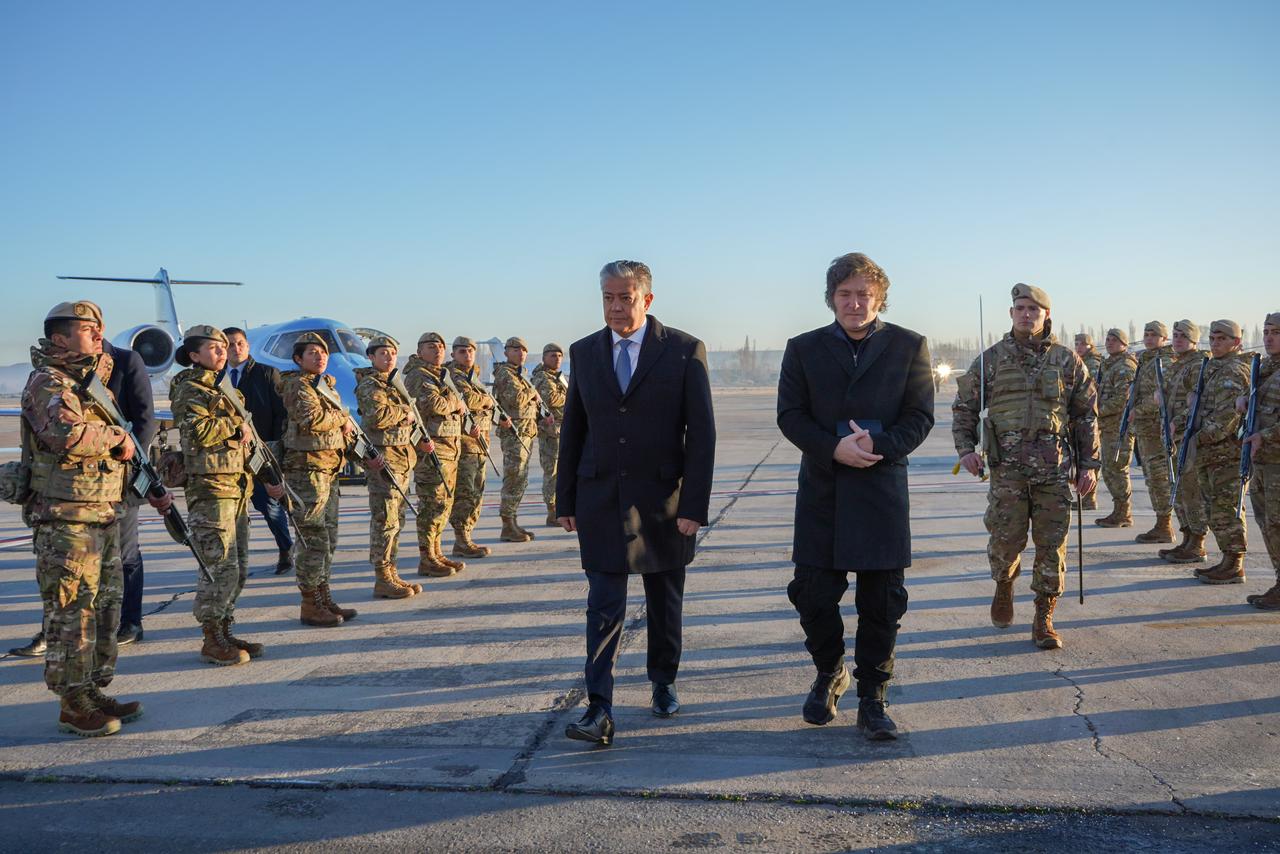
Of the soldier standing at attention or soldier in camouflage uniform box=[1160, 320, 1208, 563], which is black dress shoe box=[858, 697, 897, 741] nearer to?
soldier in camouflage uniform box=[1160, 320, 1208, 563]

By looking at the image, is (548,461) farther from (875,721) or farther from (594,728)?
(875,721)

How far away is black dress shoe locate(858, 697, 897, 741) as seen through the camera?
3791 mm

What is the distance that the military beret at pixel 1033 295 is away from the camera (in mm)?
5148

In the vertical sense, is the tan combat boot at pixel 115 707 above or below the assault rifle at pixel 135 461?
below

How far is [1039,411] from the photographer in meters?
5.21

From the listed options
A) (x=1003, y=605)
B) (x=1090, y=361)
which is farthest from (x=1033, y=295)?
(x=1090, y=361)

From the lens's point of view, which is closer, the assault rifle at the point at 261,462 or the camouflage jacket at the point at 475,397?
the assault rifle at the point at 261,462

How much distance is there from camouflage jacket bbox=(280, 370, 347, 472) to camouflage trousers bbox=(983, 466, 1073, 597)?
4.25 metres

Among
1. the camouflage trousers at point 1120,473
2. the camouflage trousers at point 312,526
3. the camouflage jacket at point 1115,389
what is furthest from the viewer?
the camouflage jacket at point 1115,389

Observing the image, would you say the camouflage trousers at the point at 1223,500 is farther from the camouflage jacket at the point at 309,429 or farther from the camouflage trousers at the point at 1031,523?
the camouflage jacket at the point at 309,429

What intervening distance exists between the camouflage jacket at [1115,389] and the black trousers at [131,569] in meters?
9.21

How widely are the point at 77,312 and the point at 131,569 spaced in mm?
Answer: 2238

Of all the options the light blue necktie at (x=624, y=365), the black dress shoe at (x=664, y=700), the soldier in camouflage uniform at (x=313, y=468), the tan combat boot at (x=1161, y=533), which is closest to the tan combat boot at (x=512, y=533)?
the soldier in camouflage uniform at (x=313, y=468)

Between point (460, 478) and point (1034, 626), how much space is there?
5100mm
